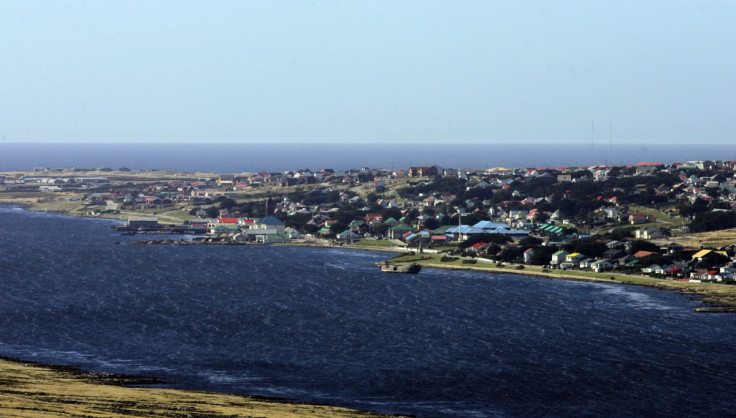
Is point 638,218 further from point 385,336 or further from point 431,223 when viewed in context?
point 385,336

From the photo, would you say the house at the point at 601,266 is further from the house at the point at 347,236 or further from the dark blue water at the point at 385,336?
the house at the point at 347,236

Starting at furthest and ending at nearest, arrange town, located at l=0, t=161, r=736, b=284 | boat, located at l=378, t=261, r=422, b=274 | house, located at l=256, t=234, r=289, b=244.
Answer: house, located at l=256, t=234, r=289, b=244, town, located at l=0, t=161, r=736, b=284, boat, located at l=378, t=261, r=422, b=274

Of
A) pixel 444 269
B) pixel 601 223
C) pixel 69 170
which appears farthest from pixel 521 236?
pixel 69 170

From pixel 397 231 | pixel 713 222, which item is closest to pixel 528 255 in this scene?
pixel 713 222

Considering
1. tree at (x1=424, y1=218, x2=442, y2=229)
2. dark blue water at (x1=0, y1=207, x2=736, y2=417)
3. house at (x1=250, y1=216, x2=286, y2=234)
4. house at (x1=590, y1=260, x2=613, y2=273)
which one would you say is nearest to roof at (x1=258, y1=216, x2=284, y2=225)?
house at (x1=250, y1=216, x2=286, y2=234)

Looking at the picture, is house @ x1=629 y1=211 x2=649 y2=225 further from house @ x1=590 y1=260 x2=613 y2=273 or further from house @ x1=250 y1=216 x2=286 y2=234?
house @ x1=250 y1=216 x2=286 y2=234

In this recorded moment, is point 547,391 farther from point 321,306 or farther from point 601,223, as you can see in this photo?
point 601,223
